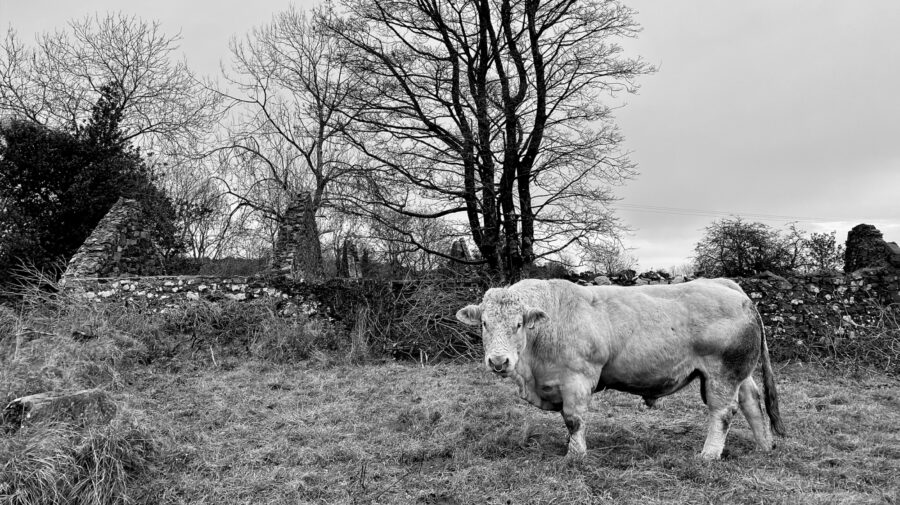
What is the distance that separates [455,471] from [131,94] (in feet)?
79.8

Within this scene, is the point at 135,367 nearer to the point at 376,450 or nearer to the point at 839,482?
the point at 376,450

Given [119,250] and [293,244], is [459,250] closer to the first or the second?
[293,244]

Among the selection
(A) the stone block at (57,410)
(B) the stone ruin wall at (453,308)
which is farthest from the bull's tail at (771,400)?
(A) the stone block at (57,410)

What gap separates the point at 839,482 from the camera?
4.78 meters

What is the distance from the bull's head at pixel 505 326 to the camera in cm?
500

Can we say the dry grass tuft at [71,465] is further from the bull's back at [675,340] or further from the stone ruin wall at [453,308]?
the stone ruin wall at [453,308]

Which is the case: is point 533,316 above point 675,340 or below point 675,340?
above

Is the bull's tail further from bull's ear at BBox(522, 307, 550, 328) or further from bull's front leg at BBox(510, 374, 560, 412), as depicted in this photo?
bull's ear at BBox(522, 307, 550, 328)

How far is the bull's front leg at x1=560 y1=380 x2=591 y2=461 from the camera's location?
5.30 meters

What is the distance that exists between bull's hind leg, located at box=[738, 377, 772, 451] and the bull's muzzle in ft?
8.31

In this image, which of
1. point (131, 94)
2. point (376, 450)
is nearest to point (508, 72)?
point (376, 450)

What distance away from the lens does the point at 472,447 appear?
5.77 metres

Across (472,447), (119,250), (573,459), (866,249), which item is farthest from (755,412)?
(119,250)

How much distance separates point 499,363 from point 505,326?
37 centimetres
